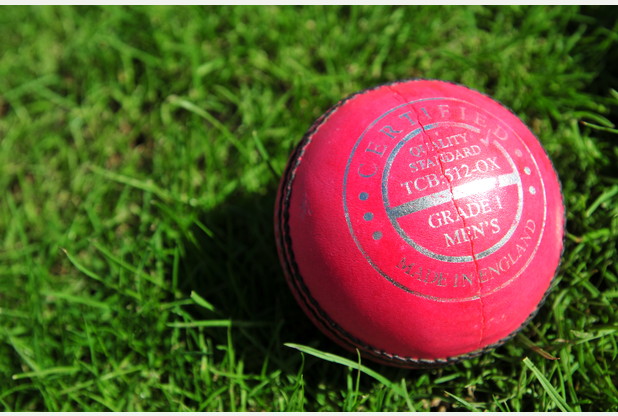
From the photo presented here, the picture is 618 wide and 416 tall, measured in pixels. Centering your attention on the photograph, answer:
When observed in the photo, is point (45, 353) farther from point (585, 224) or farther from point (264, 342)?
point (585, 224)

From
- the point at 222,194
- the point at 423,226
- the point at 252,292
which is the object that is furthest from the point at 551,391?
the point at 222,194

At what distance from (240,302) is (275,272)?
270mm

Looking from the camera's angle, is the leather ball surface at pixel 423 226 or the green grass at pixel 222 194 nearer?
the leather ball surface at pixel 423 226

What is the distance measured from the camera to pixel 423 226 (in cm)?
200

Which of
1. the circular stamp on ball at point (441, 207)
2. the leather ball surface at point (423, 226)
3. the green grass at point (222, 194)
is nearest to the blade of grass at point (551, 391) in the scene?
the green grass at point (222, 194)

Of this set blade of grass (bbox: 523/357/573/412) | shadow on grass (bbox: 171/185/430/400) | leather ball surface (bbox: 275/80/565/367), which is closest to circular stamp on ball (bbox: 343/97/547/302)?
leather ball surface (bbox: 275/80/565/367)

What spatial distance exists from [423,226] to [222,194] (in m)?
1.46

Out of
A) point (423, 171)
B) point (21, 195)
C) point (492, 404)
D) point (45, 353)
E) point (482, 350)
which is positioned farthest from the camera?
point (21, 195)

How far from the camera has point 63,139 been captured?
3582 mm

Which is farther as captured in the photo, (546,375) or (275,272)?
(275,272)

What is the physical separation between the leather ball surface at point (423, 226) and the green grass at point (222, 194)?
358mm

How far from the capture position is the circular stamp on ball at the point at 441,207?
2.00 meters

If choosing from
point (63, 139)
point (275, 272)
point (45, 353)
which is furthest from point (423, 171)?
point (63, 139)

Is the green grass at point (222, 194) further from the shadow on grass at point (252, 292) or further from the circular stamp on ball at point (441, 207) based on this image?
the circular stamp on ball at point (441, 207)
